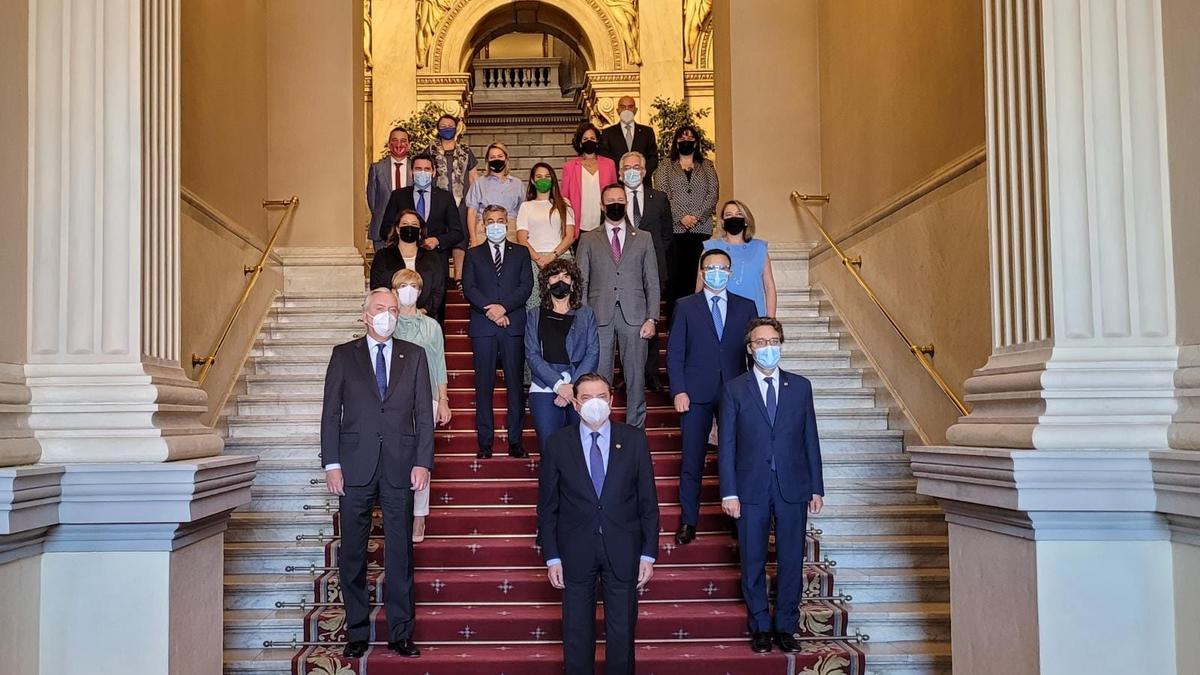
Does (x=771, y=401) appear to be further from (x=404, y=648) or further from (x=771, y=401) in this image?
(x=404, y=648)

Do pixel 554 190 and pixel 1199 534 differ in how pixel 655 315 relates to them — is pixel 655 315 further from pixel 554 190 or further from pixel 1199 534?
pixel 1199 534

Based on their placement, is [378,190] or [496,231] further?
[378,190]

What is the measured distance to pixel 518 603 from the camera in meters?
6.64

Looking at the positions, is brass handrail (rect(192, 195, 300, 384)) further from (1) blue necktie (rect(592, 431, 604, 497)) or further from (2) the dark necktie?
(2) the dark necktie

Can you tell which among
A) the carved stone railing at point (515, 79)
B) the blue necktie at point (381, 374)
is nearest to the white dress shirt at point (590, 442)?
the blue necktie at point (381, 374)

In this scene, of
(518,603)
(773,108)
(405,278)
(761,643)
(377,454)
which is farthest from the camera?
(773,108)

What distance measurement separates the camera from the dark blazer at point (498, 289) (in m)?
7.93

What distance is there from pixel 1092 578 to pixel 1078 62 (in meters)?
1.72

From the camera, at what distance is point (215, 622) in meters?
4.79

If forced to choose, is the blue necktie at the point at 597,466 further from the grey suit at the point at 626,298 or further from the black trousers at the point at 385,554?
the grey suit at the point at 626,298

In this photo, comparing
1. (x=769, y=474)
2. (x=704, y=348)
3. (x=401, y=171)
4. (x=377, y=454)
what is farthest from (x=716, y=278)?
(x=401, y=171)

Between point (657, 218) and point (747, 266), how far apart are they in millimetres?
1423

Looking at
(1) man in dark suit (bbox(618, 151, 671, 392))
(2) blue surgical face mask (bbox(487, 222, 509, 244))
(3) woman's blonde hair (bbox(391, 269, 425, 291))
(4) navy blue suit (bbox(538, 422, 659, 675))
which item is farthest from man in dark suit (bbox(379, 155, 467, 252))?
(4) navy blue suit (bbox(538, 422, 659, 675))

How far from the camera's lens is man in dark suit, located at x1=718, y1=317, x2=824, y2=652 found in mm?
6020
